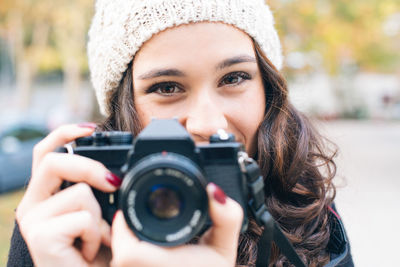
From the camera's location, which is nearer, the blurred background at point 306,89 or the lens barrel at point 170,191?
the lens barrel at point 170,191

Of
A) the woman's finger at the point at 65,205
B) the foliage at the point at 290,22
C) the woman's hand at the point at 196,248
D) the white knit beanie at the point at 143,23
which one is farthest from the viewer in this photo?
the foliage at the point at 290,22

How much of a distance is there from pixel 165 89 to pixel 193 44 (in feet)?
0.68

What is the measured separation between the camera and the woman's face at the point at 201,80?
138 centimetres

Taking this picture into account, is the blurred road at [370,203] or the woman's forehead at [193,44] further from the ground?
the woman's forehead at [193,44]

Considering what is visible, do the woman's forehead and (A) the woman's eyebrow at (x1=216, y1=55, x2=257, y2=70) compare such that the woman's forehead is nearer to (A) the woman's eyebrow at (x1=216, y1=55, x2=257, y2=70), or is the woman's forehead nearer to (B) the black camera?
(A) the woman's eyebrow at (x1=216, y1=55, x2=257, y2=70)

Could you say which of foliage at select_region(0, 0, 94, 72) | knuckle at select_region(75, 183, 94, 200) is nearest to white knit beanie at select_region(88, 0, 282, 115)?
knuckle at select_region(75, 183, 94, 200)

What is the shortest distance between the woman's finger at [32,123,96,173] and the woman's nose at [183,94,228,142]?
13.7 inches

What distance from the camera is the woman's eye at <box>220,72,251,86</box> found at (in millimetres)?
1474

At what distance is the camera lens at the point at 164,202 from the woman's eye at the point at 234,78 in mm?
584

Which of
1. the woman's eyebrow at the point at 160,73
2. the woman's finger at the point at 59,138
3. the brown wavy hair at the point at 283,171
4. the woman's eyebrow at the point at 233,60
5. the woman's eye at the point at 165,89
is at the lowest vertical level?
the brown wavy hair at the point at 283,171

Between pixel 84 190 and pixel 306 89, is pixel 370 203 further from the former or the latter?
pixel 306 89

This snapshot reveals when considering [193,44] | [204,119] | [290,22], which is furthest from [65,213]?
[290,22]

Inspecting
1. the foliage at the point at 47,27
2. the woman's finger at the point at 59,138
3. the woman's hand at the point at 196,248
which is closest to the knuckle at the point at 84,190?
the woman's hand at the point at 196,248

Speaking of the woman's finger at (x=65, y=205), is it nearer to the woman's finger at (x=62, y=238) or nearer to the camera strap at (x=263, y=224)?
the woman's finger at (x=62, y=238)
